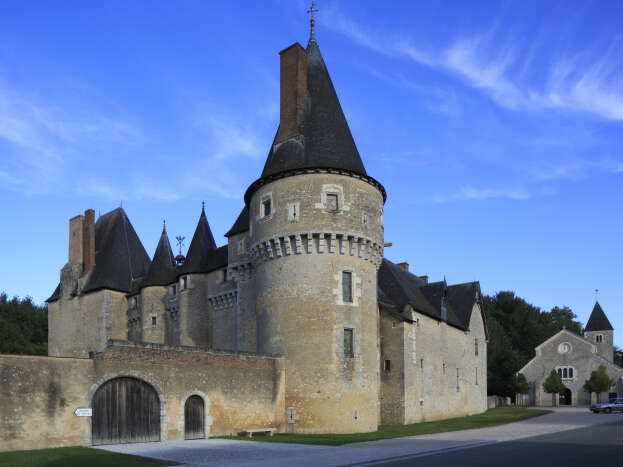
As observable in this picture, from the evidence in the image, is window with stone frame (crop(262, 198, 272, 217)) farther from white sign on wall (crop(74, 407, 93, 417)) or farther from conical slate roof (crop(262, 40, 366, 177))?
white sign on wall (crop(74, 407, 93, 417))

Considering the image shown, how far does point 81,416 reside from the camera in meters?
21.1

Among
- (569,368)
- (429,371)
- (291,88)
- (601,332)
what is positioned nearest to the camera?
(291,88)

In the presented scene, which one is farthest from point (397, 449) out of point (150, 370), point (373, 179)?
point (373, 179)

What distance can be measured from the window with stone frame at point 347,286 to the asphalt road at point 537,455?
9629 millimetres

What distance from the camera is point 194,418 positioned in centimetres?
2431

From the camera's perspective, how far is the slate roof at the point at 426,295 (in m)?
37.0

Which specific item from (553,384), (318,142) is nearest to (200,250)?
(318,142)

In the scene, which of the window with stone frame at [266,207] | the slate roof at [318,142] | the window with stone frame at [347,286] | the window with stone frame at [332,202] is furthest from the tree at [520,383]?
the window with stone frame at [266,207]

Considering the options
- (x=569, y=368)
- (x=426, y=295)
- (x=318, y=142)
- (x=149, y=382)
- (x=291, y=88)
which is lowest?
(x=569, y=368)

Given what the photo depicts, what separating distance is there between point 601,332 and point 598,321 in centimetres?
151

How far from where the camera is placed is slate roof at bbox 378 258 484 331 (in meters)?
37.0

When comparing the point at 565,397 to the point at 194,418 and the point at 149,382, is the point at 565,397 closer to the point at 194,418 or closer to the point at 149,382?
the point at 194,418

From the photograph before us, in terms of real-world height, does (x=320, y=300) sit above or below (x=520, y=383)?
above

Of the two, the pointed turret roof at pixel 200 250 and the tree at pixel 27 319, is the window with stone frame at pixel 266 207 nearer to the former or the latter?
the pointed turret roof at pixel 200 250
